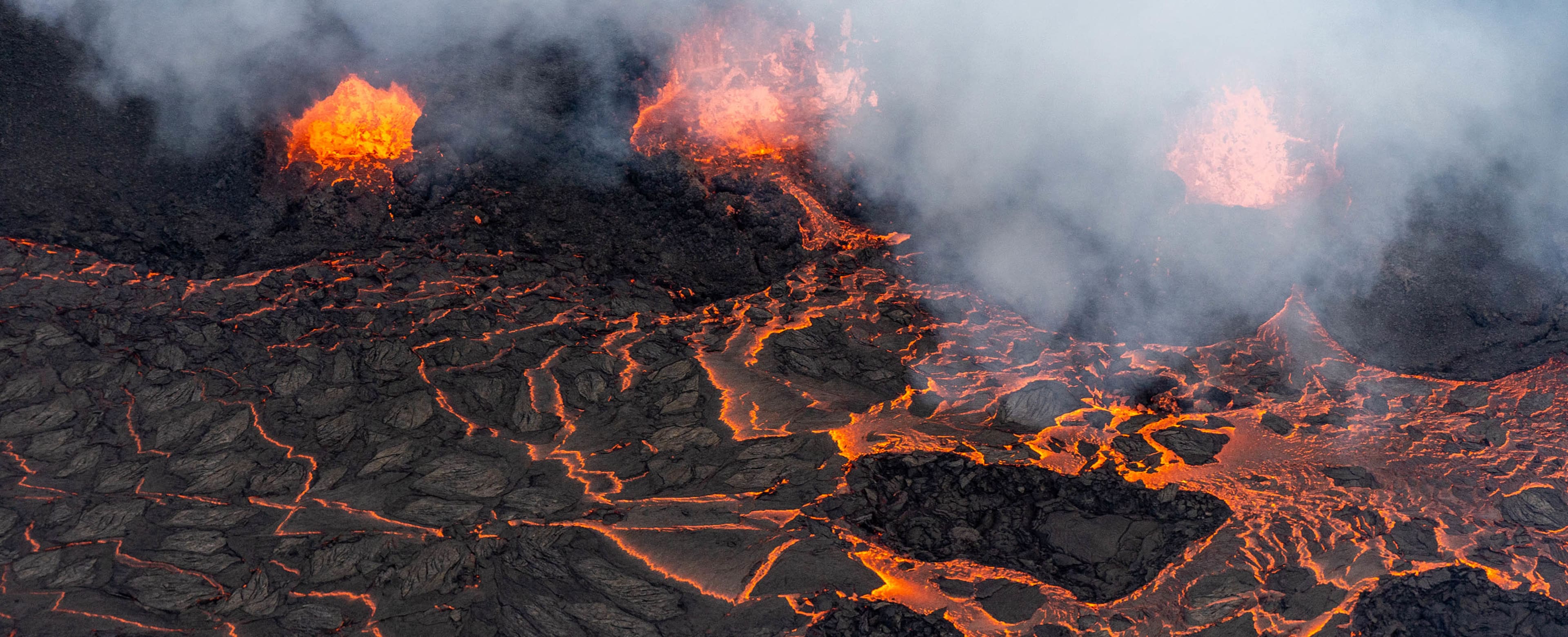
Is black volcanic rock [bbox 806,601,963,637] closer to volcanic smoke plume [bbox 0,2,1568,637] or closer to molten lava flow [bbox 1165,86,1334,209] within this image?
volcanic smoke plume [bbox 0,2,1568,637]

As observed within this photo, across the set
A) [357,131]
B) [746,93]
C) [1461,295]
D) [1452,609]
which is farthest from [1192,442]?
[357,131]

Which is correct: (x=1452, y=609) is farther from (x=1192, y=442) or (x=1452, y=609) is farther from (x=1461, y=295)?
(x=1461, y=295)

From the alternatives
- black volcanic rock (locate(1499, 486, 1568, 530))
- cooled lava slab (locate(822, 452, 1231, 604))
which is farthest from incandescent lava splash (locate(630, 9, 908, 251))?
black volcanic rock (locate(1499, 486, 1568, 530))

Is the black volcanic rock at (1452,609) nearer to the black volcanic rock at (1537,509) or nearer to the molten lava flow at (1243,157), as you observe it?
the black volcanic rock at (1537,509)

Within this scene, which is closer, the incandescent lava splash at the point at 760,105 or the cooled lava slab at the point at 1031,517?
the cooled lava slab at the point at 1031,517

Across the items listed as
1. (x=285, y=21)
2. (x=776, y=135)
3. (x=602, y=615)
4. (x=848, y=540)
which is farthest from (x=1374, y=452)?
(x=285, y=21)

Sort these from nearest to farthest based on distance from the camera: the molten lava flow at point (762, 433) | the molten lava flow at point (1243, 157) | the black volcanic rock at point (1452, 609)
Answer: the molten lava flow at point (762, 433) < the black volcanic rock at point (1452, 609) < the molten lava flow at point (1243, 157)

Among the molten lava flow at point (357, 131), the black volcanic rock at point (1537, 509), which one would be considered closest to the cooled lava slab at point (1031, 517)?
the black volcanic rock at point (1537, 509)
